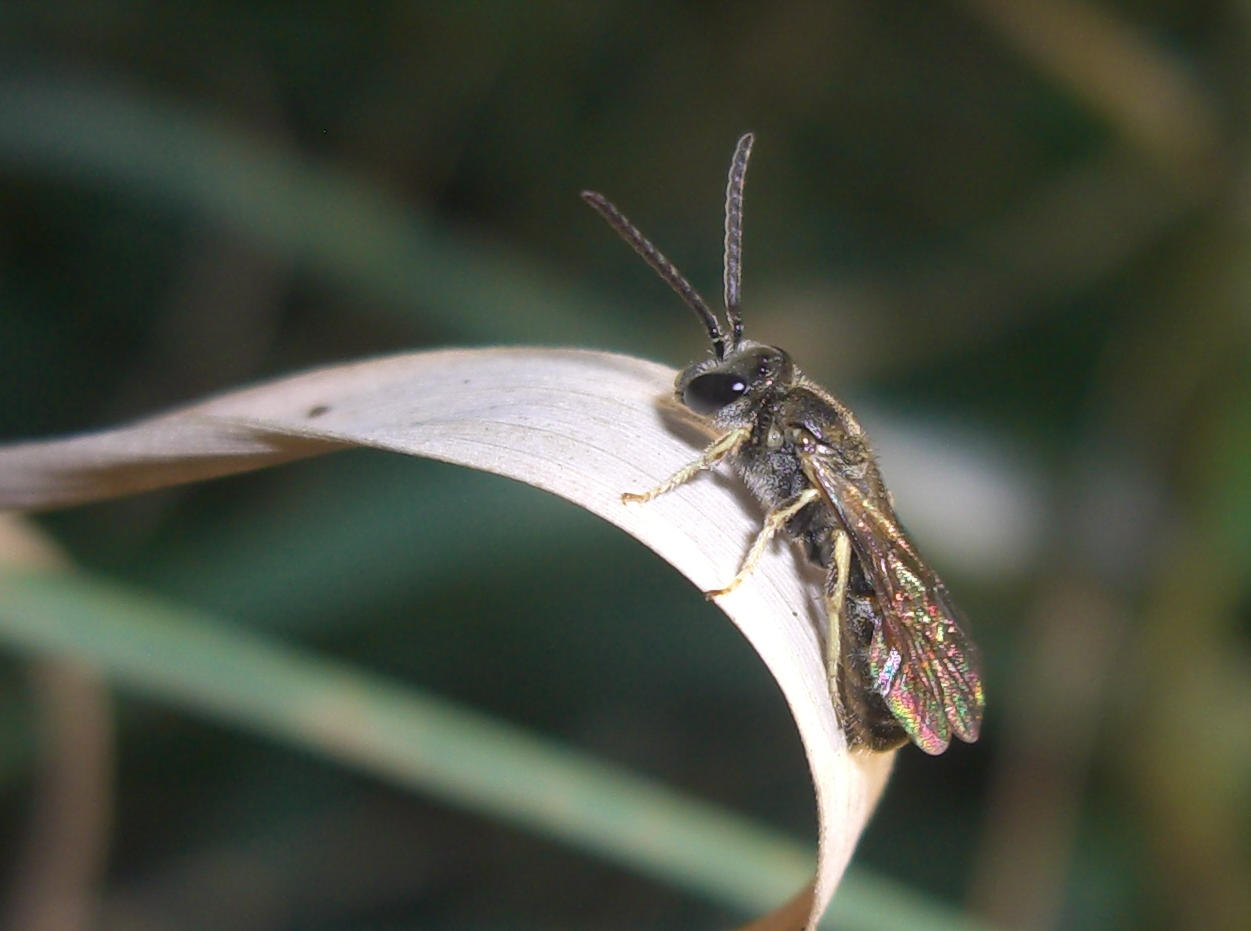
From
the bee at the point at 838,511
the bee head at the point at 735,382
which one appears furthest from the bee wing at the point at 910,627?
the bee head at the point at 735,382

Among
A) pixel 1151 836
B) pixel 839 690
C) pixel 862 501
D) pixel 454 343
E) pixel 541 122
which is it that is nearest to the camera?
pixel 839 690

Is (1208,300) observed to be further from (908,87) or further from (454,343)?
(454,343)

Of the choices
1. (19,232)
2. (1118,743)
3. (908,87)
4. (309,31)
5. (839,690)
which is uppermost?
(908,87)

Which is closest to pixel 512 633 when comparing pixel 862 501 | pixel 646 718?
pixel 646 718

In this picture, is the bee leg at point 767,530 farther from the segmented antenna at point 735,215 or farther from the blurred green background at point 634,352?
the blurred green background at point 634,352

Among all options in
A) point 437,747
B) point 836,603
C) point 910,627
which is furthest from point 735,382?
point 437,747

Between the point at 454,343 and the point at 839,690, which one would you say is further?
the point at 454,343

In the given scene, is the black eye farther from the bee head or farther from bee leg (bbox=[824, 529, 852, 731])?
A: bee leg (bbox=[824, 529, 852, 731])
